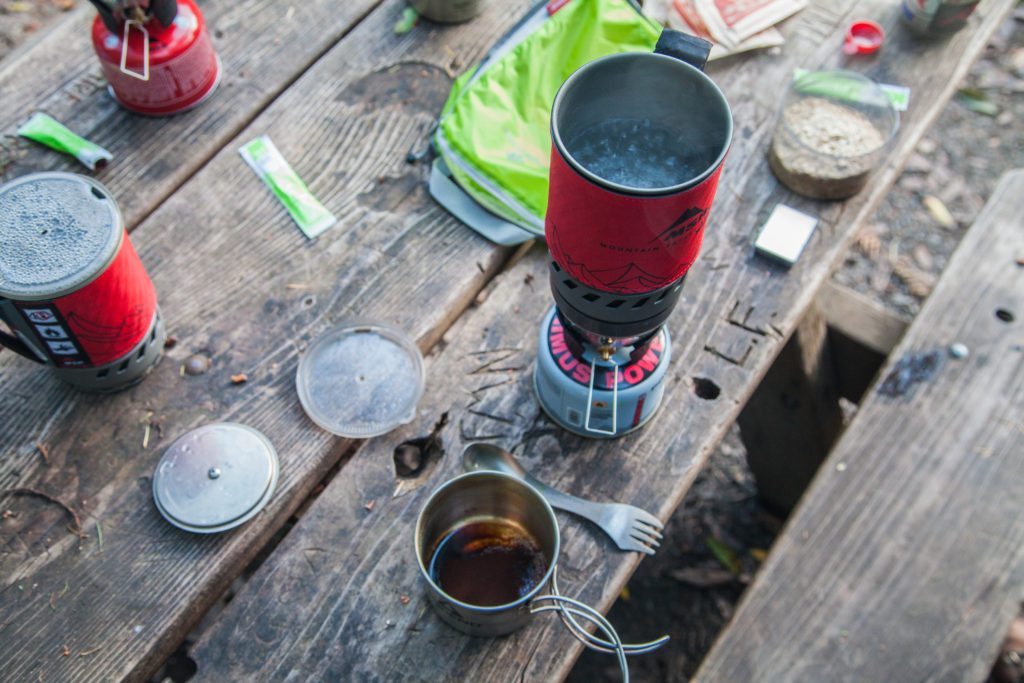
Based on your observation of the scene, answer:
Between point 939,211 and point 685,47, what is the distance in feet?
7.01

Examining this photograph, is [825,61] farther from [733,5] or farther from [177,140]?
[177,140]

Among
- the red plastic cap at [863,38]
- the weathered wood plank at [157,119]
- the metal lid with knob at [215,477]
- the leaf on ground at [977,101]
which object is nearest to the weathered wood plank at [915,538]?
the red plastic cap at [863,38]

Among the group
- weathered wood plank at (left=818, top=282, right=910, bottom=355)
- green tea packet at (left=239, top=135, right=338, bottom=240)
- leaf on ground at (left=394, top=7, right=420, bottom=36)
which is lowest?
weathered wood plank at (left=818, top=282, right=910, bottom=355)

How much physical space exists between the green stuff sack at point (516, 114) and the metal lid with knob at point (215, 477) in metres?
0.55

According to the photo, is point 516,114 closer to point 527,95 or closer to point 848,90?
point 527,95

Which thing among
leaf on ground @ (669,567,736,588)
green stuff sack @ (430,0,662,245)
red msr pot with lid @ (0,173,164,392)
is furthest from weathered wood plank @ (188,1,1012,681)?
leaf on ground @ (669,567,736,588)

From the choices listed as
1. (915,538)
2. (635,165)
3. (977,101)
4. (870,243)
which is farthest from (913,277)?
(635,165)

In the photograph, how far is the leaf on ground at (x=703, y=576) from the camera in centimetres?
214

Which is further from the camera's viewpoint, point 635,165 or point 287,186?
point 287,186

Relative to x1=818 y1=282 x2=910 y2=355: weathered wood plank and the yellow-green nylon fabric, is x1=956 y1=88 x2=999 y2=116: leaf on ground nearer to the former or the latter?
x1=818 y1=282 x2=910 y2=355: weathered wood plank

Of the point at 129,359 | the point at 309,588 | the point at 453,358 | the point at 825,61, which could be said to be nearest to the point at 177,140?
the point at 129,359

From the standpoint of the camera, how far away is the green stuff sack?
1.46 meters

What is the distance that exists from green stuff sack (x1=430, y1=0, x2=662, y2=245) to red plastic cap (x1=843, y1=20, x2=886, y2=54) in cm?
43

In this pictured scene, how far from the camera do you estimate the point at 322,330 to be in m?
1.39
